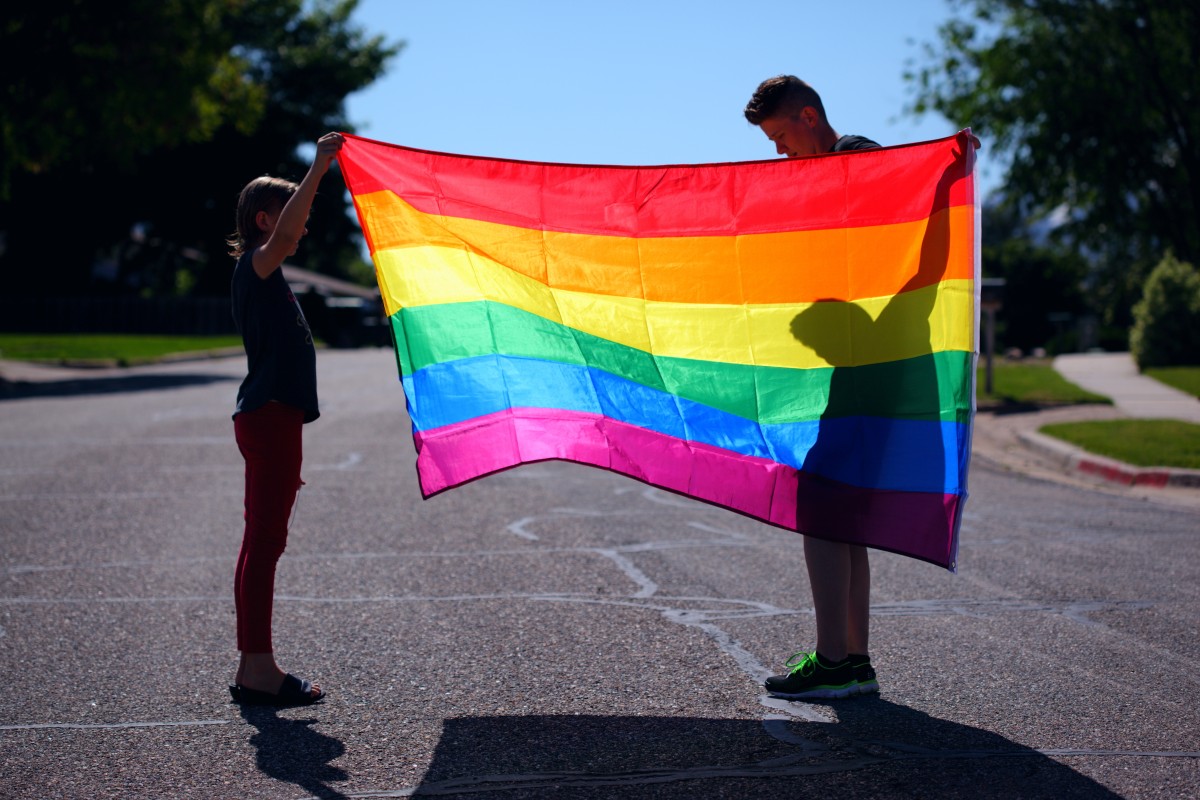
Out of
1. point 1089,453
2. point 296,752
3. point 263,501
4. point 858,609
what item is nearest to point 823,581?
point 858,609

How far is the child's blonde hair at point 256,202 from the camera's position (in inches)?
180

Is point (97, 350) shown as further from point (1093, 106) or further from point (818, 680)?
point (818, 680)

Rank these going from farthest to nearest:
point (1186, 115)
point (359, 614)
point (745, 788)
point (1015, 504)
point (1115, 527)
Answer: point (1186, 115), point (1015, 504), point (1115, 527), point (359, 614), point (745, 788)

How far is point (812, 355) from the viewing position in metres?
4.62

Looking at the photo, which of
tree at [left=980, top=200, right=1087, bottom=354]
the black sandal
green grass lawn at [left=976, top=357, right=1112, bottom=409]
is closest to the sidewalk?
green grass lawn at [left=976, top=357, right=1112, bottom=409]

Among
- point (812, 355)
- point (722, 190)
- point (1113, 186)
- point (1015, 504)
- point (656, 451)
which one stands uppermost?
point (1113, 186)

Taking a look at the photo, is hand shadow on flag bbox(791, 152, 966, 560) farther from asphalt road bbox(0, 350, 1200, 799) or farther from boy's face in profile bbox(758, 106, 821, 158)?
asphalt road bbox(0, 350, 1200, 799)

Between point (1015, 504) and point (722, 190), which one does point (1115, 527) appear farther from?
point (722, 190)

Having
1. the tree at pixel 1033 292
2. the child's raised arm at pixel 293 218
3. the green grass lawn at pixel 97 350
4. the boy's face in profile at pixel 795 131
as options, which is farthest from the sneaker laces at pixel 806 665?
the tree at pixel 1033 292

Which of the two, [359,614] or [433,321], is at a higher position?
[433,321]

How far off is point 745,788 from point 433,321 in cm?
223

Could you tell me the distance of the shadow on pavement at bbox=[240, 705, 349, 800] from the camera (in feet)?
12.0

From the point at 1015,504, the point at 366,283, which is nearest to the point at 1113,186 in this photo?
the point at 1015,504

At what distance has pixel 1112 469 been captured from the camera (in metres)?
11.4
